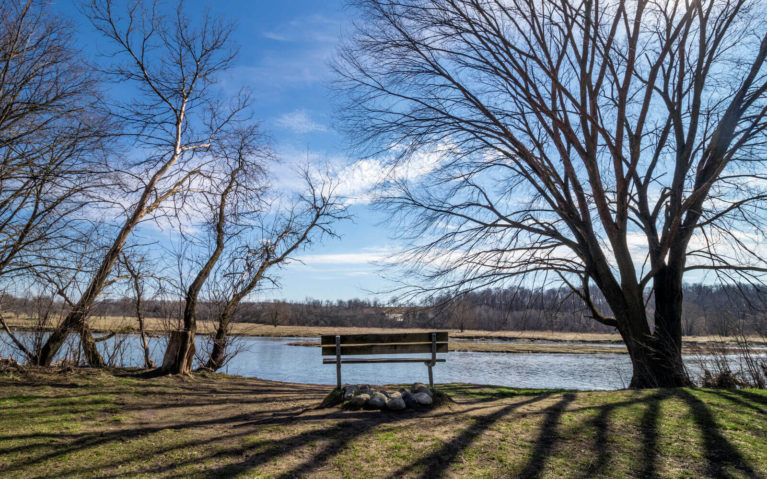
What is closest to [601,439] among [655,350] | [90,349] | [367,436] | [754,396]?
[367,436]

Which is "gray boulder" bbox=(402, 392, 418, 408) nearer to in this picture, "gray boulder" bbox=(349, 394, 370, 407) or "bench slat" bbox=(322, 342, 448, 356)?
"gray boulder" bbox=(349, 394, 370, 407)

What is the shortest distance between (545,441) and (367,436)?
5.95 feet

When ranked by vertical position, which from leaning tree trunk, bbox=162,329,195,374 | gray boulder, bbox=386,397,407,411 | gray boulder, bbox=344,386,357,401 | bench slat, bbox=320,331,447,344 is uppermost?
bench slat, bbox=320,331,447,344

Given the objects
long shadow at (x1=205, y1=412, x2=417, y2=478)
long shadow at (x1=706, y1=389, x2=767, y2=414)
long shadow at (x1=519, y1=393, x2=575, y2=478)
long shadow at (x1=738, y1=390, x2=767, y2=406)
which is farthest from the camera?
long shadow at (x1=738, y1=390, x2=767, y2=406)

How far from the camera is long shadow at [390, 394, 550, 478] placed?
3629 millimetres

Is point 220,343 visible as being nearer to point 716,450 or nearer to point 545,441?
point 545,441

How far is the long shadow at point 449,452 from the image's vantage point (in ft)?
11.9

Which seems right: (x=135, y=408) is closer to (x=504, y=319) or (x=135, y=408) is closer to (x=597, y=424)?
(x=597, y=424)

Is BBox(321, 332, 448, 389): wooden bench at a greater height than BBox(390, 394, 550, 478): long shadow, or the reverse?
BBox(321, 332, 448, 389): wooden bench

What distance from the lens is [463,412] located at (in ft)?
18.4

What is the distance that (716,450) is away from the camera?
4.23 metres

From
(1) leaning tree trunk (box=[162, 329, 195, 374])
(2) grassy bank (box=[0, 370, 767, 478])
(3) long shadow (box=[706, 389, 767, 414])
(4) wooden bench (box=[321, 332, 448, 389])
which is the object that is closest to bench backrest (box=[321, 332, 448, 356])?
(4) wooden bench (box=[321, 332, 448, 389])

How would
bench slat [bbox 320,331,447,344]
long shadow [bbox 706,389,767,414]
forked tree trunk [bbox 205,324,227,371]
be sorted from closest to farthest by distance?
long shadow [bbox 706,389,767,414], bench slat [bbox 320,331,447,344], forked tree trunk [bbox 205,324,227,371]

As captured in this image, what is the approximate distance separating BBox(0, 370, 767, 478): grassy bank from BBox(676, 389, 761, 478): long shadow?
16 millimetres
